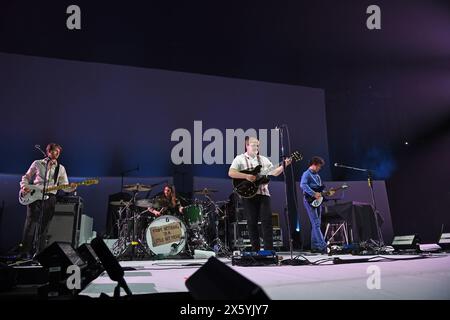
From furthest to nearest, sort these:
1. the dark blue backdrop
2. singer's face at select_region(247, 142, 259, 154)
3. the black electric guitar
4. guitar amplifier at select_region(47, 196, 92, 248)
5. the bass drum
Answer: the dark blue backdrop < the bass drum < guitar amplifier at select_region(47, 196, 92, 248) < singer's face at select_region(247, 142, 259, 154) < the black electric guitar

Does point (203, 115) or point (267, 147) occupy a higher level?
point (203, 115)

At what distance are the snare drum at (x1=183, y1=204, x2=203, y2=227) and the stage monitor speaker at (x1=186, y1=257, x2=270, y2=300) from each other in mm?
5429

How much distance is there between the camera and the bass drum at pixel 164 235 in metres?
6.63

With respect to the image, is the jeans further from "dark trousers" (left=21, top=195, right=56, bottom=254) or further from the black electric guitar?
"dark trousers" (left=21, top=195, right=56, bottom=254)

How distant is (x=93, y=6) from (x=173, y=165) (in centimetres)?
374

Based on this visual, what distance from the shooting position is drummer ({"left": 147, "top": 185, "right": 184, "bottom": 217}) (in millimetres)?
6742

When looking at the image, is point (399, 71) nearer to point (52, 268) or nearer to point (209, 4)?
point (209, 4)

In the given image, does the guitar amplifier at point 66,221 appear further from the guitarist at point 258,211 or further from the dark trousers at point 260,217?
the dark trousers at point 260,217

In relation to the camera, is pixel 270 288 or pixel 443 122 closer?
pixel 270 288

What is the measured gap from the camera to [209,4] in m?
6.57

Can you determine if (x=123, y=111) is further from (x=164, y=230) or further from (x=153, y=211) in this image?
(x=164, y=230)

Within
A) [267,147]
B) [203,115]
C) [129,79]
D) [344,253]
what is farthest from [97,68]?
[344,253]

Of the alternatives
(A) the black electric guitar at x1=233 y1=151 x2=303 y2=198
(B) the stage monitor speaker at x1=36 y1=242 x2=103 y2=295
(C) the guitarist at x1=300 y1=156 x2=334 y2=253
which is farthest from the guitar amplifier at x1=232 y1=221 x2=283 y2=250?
(B) the stage monitor speaker at x1=36 y1=242 x2=103 y2=295
